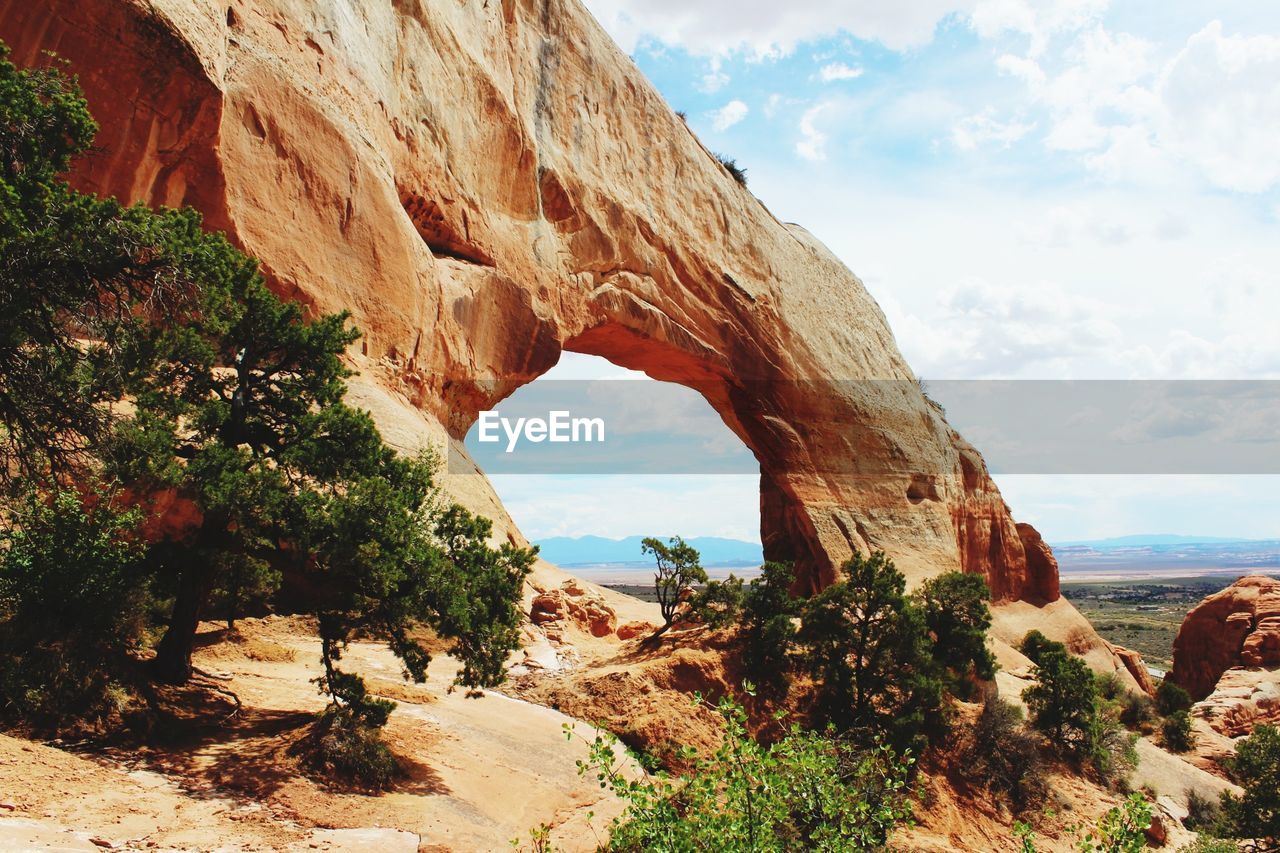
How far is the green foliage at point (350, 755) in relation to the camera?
37.9ft

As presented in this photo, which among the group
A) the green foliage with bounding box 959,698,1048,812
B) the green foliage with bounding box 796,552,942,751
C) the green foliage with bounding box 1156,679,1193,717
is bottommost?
the green foliage with bounding box 1156,679,1193,717

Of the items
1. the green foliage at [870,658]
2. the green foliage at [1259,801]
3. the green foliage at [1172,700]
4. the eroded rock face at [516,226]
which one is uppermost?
the eroded rock face at [516,226]

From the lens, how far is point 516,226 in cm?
2705

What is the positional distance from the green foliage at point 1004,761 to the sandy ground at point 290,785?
9.81 m

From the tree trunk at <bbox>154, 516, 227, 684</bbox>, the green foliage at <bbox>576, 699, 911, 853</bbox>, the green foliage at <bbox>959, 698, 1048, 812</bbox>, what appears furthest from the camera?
the green foliage at <bbox>959, 698, 1048, 812</bbox>

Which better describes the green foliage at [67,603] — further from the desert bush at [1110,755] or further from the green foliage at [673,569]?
the desert bush at [1110,755]

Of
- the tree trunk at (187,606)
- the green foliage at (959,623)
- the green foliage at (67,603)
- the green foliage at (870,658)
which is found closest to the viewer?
the green foliage at (67,603)

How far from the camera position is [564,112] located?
1156 inches

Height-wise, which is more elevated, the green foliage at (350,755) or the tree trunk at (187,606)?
the tree trunk at (187,606)

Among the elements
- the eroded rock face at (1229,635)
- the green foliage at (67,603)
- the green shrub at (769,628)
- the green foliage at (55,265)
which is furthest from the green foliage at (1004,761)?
the eroded rock face at (1229,635)

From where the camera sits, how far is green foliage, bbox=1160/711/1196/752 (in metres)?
31.2

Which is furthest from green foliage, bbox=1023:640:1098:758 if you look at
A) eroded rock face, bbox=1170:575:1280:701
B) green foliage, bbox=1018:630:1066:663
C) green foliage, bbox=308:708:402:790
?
eroded rock face, bbox=1170:575:1280:701

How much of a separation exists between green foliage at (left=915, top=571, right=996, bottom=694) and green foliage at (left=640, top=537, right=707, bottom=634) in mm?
6139

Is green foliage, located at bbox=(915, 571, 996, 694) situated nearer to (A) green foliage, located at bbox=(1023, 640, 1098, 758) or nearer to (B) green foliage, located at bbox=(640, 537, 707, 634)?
(A) green foliage, located at bbox=(1023, 640, 1098, 758)
